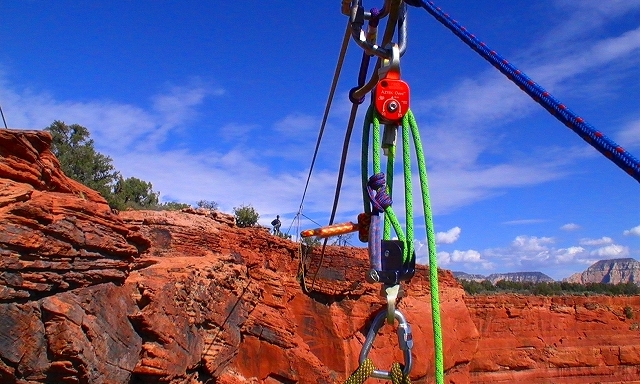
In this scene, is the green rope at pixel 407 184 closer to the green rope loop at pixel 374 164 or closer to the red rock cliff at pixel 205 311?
the green rope loop at pixel 374 164

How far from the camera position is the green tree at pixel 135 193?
70.9ft

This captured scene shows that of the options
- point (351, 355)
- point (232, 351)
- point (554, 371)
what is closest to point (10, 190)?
point (232, 351)

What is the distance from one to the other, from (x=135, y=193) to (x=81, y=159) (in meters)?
2.71

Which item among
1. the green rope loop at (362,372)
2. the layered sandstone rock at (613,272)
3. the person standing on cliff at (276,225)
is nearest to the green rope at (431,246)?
the green rope loop at (362,372)

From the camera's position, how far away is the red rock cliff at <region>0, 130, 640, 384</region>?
6977mm

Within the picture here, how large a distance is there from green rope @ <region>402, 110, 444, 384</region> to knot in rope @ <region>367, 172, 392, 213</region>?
0.45ft

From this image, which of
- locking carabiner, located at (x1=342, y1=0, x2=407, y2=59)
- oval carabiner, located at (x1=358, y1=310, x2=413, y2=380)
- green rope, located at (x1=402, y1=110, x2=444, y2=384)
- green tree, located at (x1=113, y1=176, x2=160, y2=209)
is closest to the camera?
oval carabiner, located at (x1=358, y1=310, x2=413, y2=380)

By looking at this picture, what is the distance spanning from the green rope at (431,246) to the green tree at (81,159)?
19.4 meters

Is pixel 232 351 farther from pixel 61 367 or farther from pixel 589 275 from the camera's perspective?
pixel 589 275

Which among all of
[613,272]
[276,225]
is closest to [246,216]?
[276,225]

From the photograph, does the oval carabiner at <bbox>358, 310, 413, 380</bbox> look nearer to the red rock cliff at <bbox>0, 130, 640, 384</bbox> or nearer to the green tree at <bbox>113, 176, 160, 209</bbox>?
the red rock cliff at <bbox>0, 130, 640, 384</bbox>

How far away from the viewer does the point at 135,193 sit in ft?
75.2

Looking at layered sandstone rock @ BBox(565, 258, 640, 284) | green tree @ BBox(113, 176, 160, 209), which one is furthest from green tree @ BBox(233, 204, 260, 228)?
layered sandstone rock @ BBox(565, 258, 640, 284)

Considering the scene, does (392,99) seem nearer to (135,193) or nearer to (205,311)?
(205,311)
